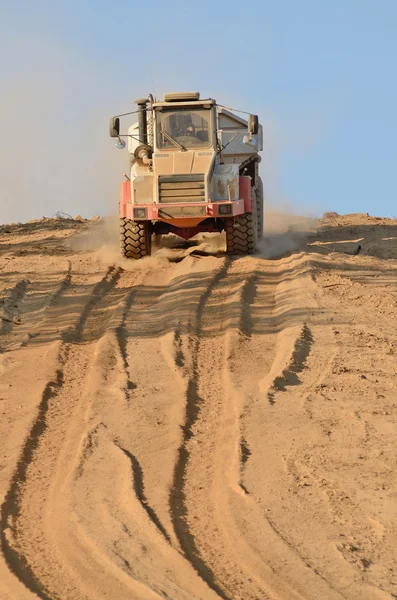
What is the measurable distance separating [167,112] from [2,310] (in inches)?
Result: 207

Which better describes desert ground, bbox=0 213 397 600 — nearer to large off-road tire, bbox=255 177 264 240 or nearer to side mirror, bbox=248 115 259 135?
side mirror, bbox=248 115 259 135

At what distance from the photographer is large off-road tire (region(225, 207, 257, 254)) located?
1498 centimetres

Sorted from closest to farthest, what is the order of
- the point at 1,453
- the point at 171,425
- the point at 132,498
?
the point at 132,498, the point at 1,453, the point at 171,425

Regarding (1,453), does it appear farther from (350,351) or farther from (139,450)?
(350,351)

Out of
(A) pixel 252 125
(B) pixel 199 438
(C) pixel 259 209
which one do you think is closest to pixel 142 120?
(A) pixel 252 125

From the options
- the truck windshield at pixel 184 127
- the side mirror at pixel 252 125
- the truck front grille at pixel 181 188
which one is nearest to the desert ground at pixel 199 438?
the truck front grille at pixel 181 188

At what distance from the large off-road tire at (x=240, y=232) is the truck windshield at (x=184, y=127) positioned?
4.12ft

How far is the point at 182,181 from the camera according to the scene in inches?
577

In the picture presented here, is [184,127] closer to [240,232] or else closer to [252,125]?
[252,125]

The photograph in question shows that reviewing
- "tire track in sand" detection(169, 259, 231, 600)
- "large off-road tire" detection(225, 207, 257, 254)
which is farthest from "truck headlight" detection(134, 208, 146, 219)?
"tire track in sand" detection(169, 259, 231, 600)

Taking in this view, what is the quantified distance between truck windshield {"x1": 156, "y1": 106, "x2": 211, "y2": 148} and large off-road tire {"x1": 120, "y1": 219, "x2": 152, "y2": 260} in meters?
1.28

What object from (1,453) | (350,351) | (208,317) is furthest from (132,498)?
(208,317)

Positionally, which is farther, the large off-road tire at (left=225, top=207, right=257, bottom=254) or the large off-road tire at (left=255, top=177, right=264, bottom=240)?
the large off-road tire at (left=255, top=177, right=264, bottom=240)

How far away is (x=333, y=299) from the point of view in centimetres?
1139
